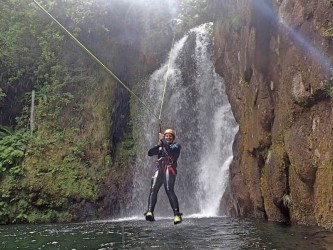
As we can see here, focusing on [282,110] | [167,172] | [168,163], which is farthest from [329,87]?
[167,172]

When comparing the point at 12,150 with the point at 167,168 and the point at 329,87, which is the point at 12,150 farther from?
the point at 329,87

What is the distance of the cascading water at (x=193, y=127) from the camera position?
17359mm

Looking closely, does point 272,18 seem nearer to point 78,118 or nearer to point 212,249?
point 212,249

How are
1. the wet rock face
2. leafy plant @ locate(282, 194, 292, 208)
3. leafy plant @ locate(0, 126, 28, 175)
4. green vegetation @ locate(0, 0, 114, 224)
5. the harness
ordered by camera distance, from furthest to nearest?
leafy plant @ locate(0, 126, 28, 175), green vegetation @ locate(0, 0, 114, 224), leafy plant @ locate(282, 194, 292, 208), the wet rock face, the harness

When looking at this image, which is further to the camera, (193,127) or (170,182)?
(193,127)

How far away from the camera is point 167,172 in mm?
8664

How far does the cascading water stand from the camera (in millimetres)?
17359

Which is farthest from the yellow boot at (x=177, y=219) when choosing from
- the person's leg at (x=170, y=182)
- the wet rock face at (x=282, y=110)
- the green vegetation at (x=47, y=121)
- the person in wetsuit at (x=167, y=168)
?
the green vegetation at (x=47, y=121)

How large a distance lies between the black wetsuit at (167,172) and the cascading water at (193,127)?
25.6 feet

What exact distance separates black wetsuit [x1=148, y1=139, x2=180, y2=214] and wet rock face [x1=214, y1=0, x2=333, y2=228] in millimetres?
2939

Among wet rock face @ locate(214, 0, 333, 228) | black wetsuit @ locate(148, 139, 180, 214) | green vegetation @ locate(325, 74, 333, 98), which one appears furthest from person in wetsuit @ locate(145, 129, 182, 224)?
green vegetation @ locate(325, 74, 333, 98)

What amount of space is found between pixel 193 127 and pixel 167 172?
10.6m

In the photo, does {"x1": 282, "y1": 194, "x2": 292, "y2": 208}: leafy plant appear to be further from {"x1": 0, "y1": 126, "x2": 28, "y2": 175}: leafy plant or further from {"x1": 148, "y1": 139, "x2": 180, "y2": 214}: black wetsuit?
{"x1": 0, "y1": 126, "x2": 28, "y2": 175}: leafy plant

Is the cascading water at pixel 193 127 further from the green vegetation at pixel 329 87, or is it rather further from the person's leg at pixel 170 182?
the green vegetation at pixel 329 87
